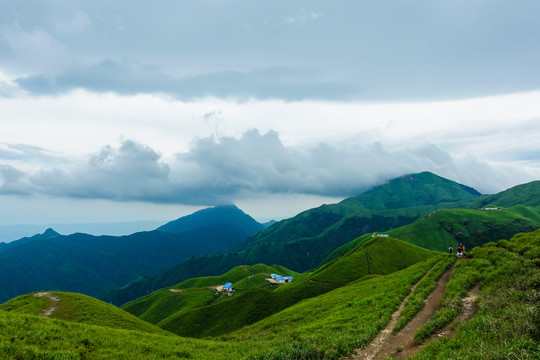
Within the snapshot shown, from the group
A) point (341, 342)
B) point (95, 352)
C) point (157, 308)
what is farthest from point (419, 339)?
point (157, 308)

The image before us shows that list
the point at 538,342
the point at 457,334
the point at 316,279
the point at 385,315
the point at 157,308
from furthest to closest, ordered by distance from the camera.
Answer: the point at 157,308 < the point at 316,279 < the point at 385,315 < the point at 457,334 < the point at 538,342

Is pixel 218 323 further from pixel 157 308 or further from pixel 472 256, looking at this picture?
pixel 157 308

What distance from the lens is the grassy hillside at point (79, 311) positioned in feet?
160

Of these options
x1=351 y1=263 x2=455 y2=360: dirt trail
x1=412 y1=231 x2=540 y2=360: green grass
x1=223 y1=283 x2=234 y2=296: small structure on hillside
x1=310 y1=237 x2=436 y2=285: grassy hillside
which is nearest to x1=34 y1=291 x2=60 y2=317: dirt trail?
x1=351 y1=263 x2=455 y2=360: dirt trail

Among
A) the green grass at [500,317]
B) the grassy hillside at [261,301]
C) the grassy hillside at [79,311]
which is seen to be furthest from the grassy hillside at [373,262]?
the green grass at [500,317]

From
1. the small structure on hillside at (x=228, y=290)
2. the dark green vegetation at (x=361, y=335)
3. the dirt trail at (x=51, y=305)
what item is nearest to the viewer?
the dark green vegetation at (x=361, y=335)

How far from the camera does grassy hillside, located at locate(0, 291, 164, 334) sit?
48.8m

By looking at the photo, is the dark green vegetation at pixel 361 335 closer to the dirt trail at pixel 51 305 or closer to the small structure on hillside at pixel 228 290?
the dirt trail at pixel 51 305

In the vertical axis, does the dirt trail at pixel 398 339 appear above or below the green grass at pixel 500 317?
below

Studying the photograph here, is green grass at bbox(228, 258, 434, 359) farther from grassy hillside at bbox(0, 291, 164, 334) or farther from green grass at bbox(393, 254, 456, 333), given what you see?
grassy hillside at bbox(0, 291, 164, 334)

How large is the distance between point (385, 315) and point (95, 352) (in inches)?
1087

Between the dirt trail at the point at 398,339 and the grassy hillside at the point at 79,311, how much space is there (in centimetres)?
4202

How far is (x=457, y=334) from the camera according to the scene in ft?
67.6

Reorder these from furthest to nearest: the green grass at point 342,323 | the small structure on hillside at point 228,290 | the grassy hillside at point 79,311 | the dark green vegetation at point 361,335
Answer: the small structure on hillside at point 228,290, the grassy hillside at point 79,311, the green grass at point 342,323, the dark green vegetation at point 361,335
